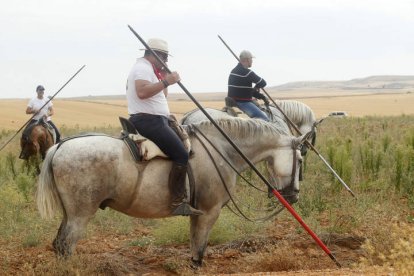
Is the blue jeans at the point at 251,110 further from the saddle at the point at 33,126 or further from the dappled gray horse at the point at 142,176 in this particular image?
the saddle at the point at 33,126

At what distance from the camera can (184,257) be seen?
7941 mm

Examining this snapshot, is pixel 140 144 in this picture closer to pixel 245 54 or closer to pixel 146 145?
pixel 146 145

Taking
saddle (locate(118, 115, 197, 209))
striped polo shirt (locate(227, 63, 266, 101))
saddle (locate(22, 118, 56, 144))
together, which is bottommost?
saddle (locate(22, 118, 56, 144))

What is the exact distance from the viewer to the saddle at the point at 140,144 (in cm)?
639

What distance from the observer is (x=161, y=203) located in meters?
6.62

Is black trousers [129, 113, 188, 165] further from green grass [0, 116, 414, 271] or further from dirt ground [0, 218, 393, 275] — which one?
green grass [0, 116, 414, 271]

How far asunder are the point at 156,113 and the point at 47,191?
1.36 meters

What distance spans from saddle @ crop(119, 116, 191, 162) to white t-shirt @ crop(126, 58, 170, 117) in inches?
7.6

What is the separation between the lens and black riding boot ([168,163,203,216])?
6516 millimetres

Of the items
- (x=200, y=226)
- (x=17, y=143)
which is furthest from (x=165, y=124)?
(x=17, y=143)

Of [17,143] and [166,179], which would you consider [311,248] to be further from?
[17,143]

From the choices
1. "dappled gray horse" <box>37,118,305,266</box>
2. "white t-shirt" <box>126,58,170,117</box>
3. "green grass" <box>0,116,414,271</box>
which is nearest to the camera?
"dappled gray horse" <box>37,118,305,266</box>

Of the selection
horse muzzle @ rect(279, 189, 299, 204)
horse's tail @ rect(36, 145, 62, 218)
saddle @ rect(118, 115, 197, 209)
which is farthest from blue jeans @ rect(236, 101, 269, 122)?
horse's tail @ rect(36, 145, 62, 218)

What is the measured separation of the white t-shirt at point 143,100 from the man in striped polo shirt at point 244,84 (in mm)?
4828
